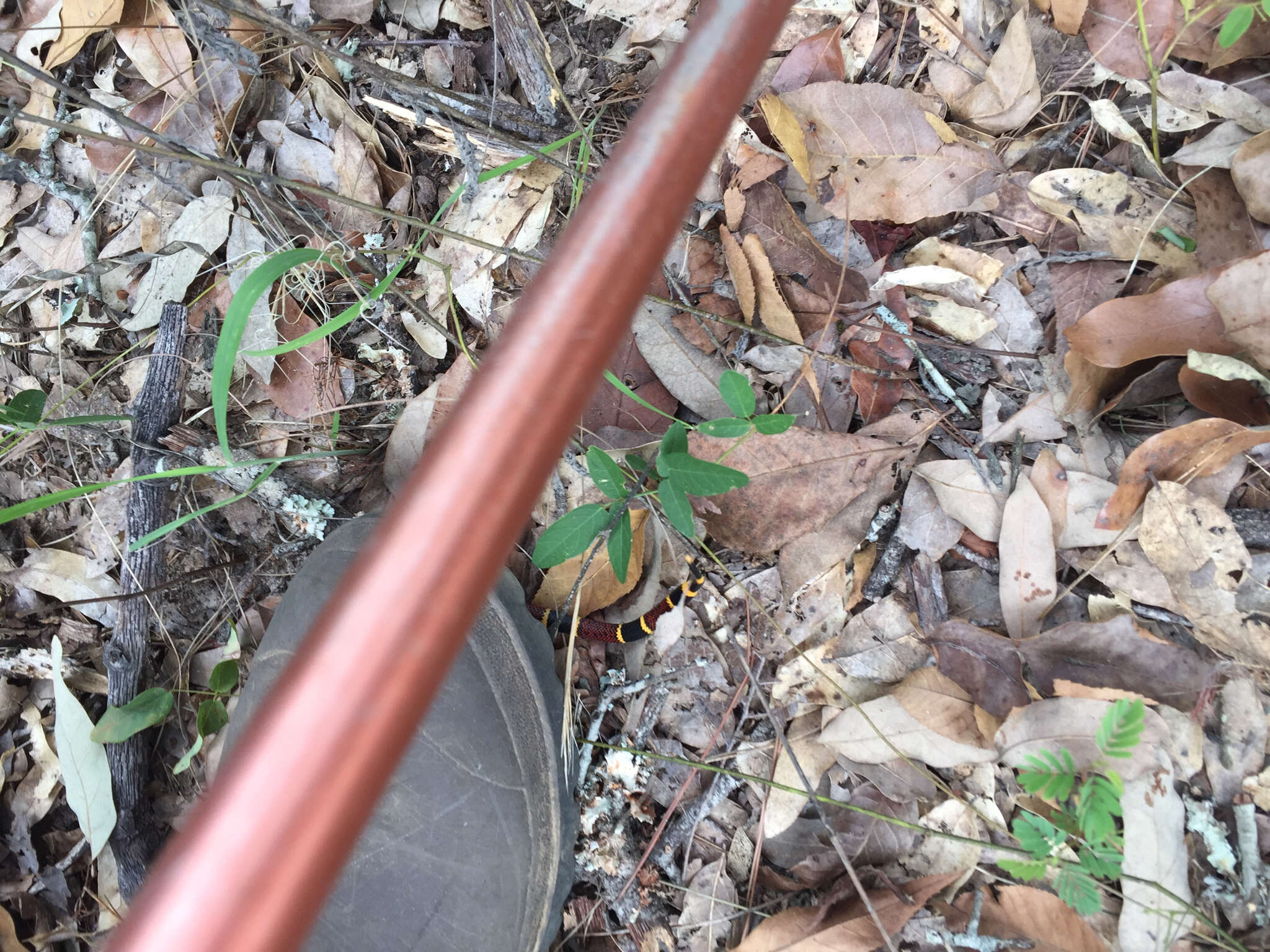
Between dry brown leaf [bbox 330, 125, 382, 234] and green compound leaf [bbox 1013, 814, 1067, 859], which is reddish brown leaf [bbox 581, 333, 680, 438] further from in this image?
green compound leaf [bbox 1013, 814, 1067, 859]

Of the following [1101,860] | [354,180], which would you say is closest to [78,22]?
[354,180]

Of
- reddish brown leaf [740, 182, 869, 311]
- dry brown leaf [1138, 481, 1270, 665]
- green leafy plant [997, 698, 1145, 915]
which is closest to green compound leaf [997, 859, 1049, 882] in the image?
green leafy plant [997, 698, 1145, 915]

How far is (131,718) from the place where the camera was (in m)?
1.69

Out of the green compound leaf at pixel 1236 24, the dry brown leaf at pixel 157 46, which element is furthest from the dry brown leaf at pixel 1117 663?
the dry brown leaf at pixel 157 46

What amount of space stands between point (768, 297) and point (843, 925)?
122 cm

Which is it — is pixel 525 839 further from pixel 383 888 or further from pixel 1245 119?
pixel 1245 119

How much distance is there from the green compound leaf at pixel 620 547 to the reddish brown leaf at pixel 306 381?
2.92ft

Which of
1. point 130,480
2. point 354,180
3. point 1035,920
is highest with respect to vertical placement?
point 354,180

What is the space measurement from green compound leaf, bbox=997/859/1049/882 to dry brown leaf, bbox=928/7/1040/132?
1.40m

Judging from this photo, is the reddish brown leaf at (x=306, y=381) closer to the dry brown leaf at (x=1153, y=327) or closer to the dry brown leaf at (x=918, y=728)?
the dry brown leaf at (x=918, y=728)

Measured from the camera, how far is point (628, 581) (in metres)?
1.56

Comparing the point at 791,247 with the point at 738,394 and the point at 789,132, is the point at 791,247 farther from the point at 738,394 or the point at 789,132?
the point at 738,394

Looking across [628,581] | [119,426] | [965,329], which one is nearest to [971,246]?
[965,329]

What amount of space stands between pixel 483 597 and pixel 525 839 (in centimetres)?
122
